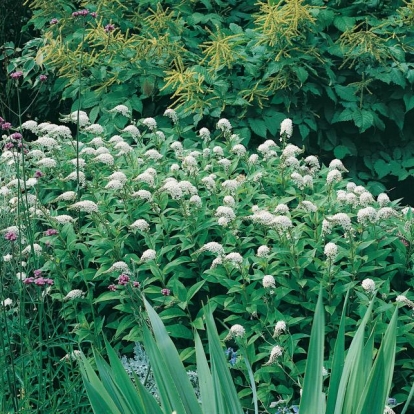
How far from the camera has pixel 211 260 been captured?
3652 millimetres

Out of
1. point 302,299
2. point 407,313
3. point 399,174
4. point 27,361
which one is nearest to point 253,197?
point 302,299

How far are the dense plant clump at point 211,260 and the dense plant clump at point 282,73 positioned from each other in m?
0.97

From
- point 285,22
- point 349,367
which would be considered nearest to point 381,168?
point 285,22

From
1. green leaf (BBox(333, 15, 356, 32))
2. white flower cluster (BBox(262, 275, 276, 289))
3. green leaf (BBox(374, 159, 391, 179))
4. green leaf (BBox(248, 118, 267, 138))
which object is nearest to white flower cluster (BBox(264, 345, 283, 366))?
white flower cluster (BBox(262, 275, 276, 289))

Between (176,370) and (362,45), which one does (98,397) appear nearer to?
(176,370)

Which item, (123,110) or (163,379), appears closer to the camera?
(163,379)

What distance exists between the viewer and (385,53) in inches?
208

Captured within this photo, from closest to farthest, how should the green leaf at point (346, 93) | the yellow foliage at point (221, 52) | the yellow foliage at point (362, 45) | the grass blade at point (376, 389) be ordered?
the grass blade at point (376, 389) → the yellow foliage at point (221, 52) → the yellow foliage at point (362, 45) → the green leaf at point (346, 93)

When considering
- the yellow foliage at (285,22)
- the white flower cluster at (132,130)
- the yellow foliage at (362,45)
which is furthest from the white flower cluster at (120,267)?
the yellow foliage at (362,45)

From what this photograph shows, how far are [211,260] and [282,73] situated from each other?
1902 millimetres

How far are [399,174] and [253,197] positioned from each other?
5.69ft

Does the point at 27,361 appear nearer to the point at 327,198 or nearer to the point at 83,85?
the point at 327,198

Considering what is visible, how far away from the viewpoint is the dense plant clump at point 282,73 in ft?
16.8

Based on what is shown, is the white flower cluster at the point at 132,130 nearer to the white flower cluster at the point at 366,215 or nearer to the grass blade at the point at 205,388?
the white flower cluster at the point at 366,215
